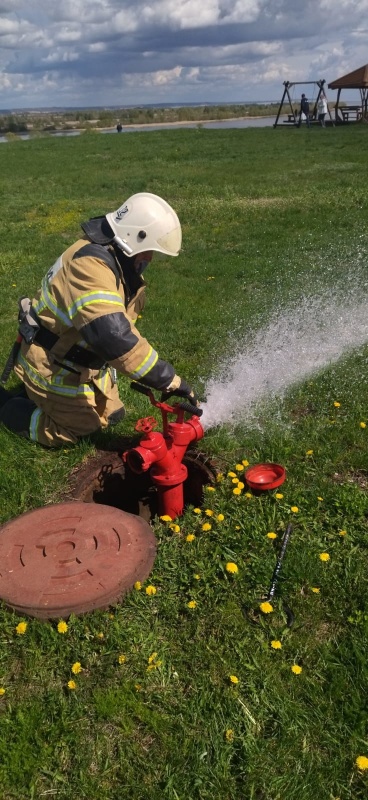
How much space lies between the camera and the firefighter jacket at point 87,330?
3170mm

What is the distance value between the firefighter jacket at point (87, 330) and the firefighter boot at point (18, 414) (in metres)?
0.28

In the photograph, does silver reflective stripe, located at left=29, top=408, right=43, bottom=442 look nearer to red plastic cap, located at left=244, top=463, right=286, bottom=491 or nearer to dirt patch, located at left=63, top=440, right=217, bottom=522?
dirt patch, located at left=63, top=440, right=217, bottom=522

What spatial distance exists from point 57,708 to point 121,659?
12.4 inches

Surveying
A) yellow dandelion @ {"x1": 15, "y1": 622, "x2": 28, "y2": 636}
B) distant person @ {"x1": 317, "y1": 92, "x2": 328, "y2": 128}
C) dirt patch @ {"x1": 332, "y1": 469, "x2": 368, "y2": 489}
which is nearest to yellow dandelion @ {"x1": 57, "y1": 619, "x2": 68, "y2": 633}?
yellow dandelion @ {"x1": 15, "y1": 622, "x2": 28, "y2": 636}

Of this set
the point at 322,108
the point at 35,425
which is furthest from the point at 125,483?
the point at 322,108

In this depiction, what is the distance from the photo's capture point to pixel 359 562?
306 centimetres

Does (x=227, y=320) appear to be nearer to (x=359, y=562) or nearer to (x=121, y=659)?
(x=359, y=562)

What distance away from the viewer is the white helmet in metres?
3.29

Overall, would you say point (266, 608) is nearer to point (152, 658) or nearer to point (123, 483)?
point (152, 658)

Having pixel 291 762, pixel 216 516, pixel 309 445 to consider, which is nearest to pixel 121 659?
pixel 291 762

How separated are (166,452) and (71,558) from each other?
33.1 inches

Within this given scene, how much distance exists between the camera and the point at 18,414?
423 cm

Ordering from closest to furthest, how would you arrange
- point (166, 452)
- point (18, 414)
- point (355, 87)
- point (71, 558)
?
point (71, 558), point (166, 452), point (18, 414), point (355, 87)

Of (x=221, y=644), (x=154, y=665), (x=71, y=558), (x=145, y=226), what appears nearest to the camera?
(x=154, y=665)
